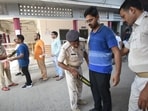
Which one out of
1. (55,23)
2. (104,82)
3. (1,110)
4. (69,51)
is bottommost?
(1,110)

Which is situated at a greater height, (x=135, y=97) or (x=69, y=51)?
(x=69, y=51)

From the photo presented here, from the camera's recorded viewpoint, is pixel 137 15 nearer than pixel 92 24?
Yes

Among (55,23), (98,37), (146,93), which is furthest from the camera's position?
(55,23)

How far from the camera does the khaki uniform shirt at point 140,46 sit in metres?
1.20

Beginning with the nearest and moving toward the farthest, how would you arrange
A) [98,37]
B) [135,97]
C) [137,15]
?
[137,15], [135,97], [98,37]

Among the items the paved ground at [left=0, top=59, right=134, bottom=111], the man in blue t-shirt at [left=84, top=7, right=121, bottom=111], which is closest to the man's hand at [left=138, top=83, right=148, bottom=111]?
the man in blue t-shirt at [left=84, top=7, right=121, bottom=111]

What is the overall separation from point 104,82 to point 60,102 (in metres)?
1.32

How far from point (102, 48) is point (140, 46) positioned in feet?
2.41

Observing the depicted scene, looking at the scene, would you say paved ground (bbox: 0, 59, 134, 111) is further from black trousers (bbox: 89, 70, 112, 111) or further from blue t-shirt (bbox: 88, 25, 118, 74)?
blue t-shirt (bbox: 88, 25, 118, 74)

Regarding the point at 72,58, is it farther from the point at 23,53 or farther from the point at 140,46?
the point at 23,53

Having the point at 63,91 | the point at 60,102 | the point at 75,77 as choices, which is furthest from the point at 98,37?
the point at 63,91

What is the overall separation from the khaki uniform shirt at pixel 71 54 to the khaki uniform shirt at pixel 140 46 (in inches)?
44.4

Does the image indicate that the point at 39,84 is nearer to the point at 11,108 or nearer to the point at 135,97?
the point at 11,108

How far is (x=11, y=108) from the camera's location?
2.94 m
